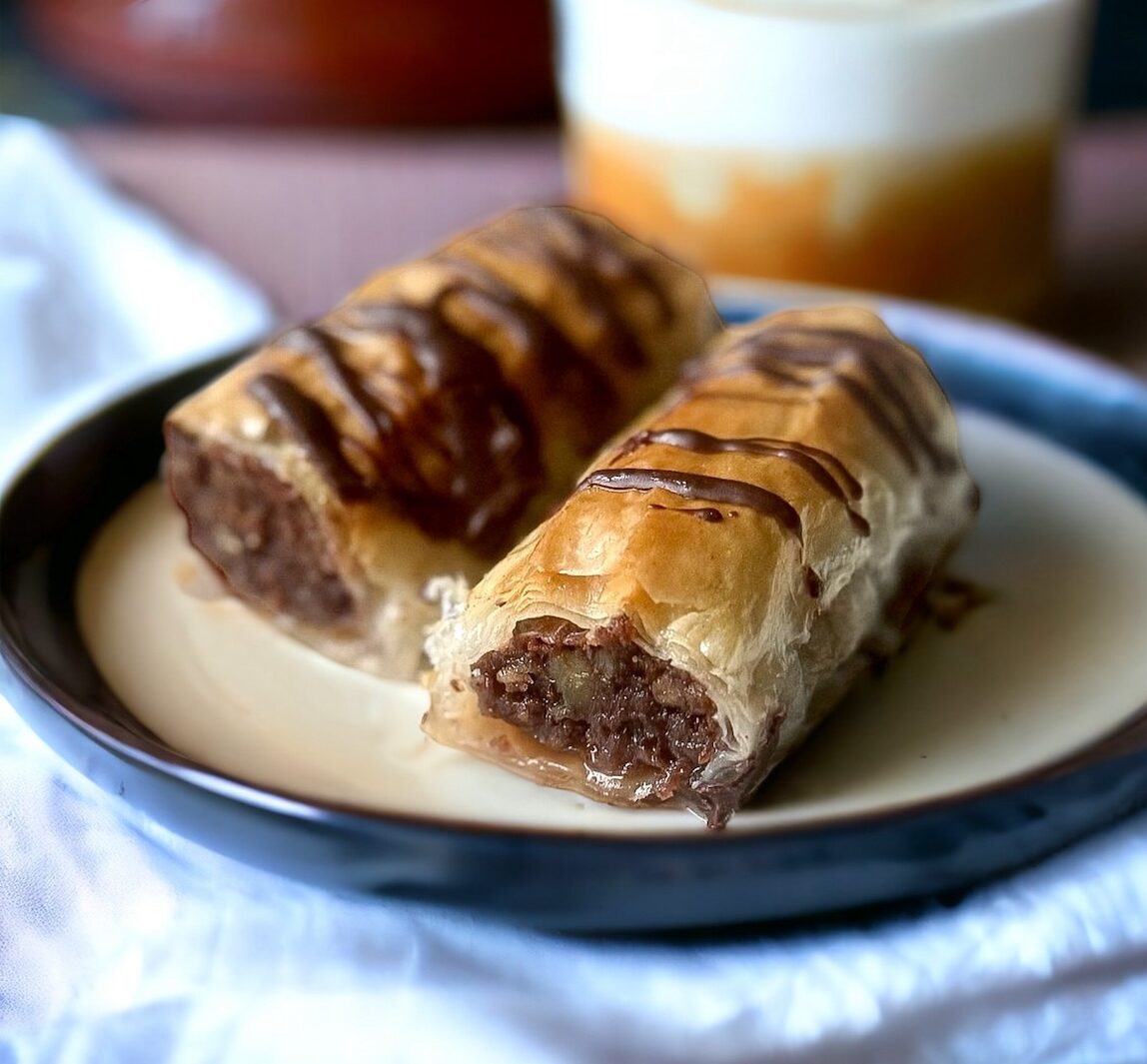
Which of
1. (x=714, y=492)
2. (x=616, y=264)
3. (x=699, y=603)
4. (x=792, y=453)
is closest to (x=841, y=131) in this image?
(x=616, y=264)

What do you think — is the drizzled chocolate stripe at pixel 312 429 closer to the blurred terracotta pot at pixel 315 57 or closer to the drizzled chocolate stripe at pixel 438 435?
the drizzled chocolate stripe at pixel 438 435

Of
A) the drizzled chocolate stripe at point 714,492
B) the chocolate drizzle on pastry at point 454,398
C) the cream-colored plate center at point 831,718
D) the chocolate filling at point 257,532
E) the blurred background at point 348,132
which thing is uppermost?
the drizzled chocolate stripe at point 714,492

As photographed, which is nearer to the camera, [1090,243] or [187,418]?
[187,418]

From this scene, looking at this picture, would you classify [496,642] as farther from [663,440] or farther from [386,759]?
[663,440]

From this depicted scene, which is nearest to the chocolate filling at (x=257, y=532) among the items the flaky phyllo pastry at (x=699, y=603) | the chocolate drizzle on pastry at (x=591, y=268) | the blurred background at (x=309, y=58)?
the flaky phyllo pastry at (x=699, y=603)

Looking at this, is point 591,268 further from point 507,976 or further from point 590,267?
point 507,976

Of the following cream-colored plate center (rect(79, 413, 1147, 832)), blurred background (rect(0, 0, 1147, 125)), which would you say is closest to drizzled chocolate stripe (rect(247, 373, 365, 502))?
cream-colored plate center (rect(79, 413, 1147, 832))

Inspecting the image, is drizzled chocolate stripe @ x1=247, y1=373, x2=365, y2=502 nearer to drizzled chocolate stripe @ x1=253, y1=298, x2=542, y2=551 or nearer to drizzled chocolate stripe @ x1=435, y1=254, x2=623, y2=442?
drizzled chocolate stripe @ x1=253, y1=298, x2=542, y2=551

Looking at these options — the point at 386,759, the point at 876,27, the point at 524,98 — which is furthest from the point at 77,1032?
the point at 524,98
